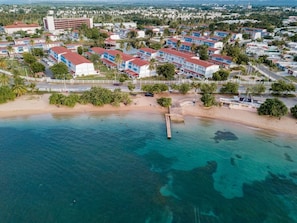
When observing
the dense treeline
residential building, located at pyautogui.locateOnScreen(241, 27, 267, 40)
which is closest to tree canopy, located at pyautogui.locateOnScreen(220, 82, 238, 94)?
the dense treeline

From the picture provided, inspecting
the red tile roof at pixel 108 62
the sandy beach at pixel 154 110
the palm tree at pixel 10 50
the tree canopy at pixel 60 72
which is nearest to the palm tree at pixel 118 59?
the red tile roof at pixel 108 62

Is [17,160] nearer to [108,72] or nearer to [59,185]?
[59,185]

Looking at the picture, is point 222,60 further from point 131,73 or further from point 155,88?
A: point 155,88

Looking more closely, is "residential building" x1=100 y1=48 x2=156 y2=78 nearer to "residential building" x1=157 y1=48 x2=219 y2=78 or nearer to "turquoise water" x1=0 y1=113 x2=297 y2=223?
"residential building" x1=157 y1=48 x2=219 y2=78

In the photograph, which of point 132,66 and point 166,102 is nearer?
point 166,102

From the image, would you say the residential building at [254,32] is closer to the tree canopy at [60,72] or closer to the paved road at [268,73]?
the paved road at [268,73]

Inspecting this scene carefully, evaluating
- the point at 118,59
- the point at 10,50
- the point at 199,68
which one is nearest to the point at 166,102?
the point at 199,68

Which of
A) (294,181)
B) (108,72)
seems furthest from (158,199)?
(108,72)
